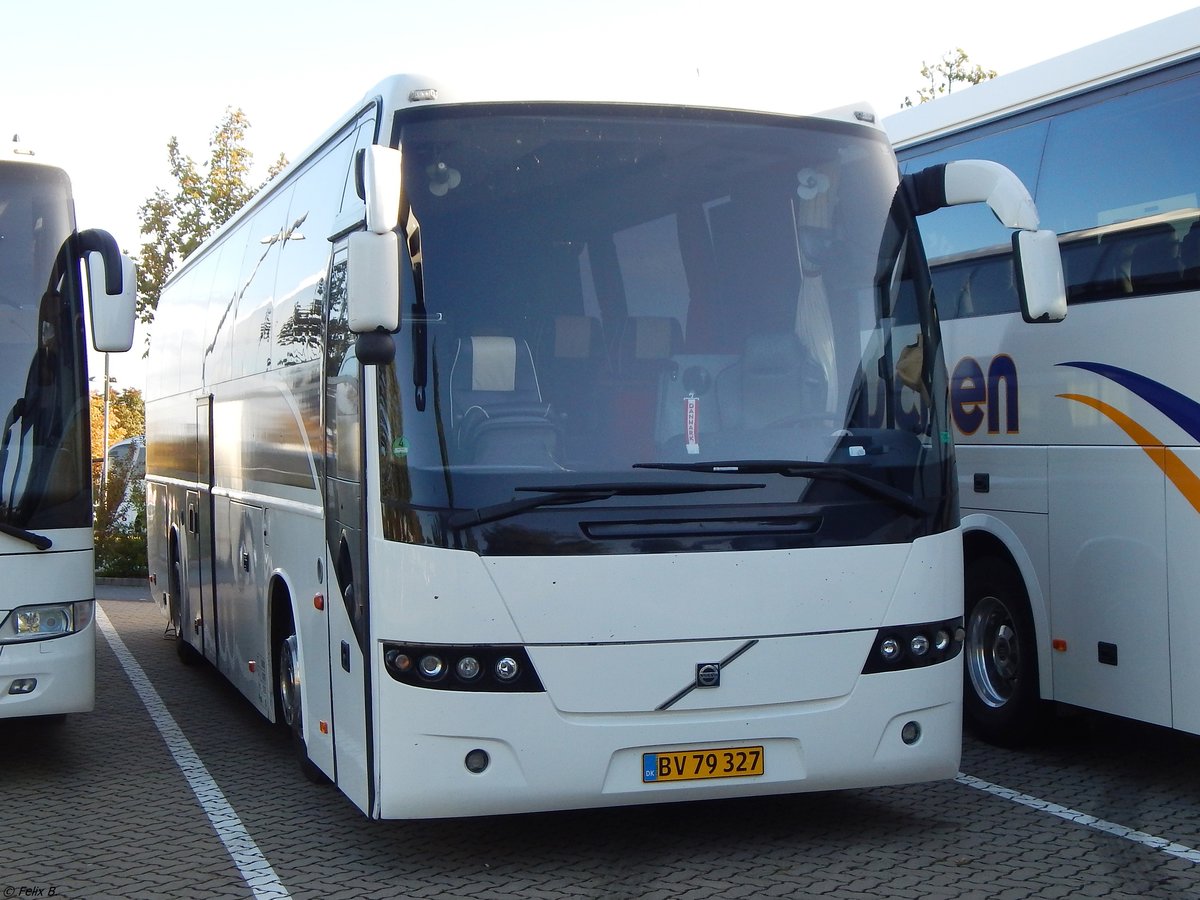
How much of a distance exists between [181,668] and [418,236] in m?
7.89

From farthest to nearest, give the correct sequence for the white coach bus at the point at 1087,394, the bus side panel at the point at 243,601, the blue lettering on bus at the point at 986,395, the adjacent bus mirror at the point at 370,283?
the bus side panel at the point at 243,601
the blue lettering on bus at the point at 986,395
the white coach bus at the point at 1087,394
the adjacent bus mirror at the point at 370,283

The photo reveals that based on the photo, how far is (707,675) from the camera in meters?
5.89

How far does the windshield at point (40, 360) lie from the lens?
7.86 metres

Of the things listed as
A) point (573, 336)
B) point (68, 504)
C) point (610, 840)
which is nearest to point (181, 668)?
point (68, 504)

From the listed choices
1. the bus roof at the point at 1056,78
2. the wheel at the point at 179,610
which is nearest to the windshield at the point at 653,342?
the bus roof at the point at 1056,78

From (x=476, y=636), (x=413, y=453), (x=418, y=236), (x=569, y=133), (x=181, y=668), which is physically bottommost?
(x=181, y=668)

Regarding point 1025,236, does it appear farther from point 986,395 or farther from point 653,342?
point 986,395

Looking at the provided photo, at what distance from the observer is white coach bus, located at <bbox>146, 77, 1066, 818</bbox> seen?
5.77 metres

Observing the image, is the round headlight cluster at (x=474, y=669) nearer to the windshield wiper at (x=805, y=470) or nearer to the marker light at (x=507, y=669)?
the marker light at (x=507, y=669)

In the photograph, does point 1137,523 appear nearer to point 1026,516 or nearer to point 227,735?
point 1026,516

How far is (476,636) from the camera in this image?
5730 mm

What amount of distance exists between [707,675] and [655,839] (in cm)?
115

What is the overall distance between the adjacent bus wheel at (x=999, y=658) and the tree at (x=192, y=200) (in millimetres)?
29436

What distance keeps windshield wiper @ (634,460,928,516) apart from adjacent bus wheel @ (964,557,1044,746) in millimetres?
2541
